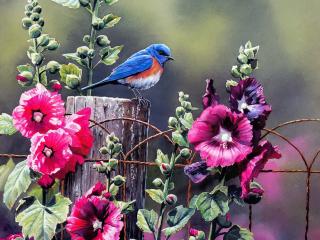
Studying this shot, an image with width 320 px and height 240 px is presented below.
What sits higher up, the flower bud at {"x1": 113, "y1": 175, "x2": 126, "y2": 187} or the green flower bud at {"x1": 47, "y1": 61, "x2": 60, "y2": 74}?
the green flower bud at {"x1": 47, "y1": 61, "x2": 60, "y2": 74}

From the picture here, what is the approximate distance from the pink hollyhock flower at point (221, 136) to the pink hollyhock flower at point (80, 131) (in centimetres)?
22

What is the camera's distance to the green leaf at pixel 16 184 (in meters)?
1.68

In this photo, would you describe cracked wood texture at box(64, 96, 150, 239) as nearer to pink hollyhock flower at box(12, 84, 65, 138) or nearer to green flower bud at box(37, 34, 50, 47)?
pink hollyhock flower at box(12, 84, 65, 138)

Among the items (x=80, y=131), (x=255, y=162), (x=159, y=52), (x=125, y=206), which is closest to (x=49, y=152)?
(x=80, y=131)

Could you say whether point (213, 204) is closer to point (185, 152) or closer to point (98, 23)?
point (185, 152)

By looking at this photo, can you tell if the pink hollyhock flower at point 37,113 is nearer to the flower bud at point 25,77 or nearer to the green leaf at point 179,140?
the flower bud at point 25,77

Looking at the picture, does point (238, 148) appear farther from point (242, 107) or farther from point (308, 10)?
point (308, 10)

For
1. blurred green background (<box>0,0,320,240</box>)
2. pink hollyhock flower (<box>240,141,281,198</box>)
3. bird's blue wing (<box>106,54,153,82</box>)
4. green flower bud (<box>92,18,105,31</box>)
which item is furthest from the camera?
blurred green background (<box>0,0,320,240</box>)

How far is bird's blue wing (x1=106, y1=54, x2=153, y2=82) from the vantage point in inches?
78.0

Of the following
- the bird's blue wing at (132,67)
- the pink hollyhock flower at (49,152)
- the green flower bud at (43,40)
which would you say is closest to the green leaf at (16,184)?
the pink hollyhock flower at (49,152)

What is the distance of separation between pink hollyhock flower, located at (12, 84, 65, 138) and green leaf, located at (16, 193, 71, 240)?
0.14 meters

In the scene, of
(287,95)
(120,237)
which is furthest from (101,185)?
(287,95)

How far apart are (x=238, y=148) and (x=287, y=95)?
3.58ft

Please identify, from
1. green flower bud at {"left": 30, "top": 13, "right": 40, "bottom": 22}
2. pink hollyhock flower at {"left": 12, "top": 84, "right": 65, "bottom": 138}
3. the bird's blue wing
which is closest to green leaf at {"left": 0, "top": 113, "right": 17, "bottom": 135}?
pink hollyhock flower at {"left": 12, "top": 84, "right": 65, "bottom": 138}
